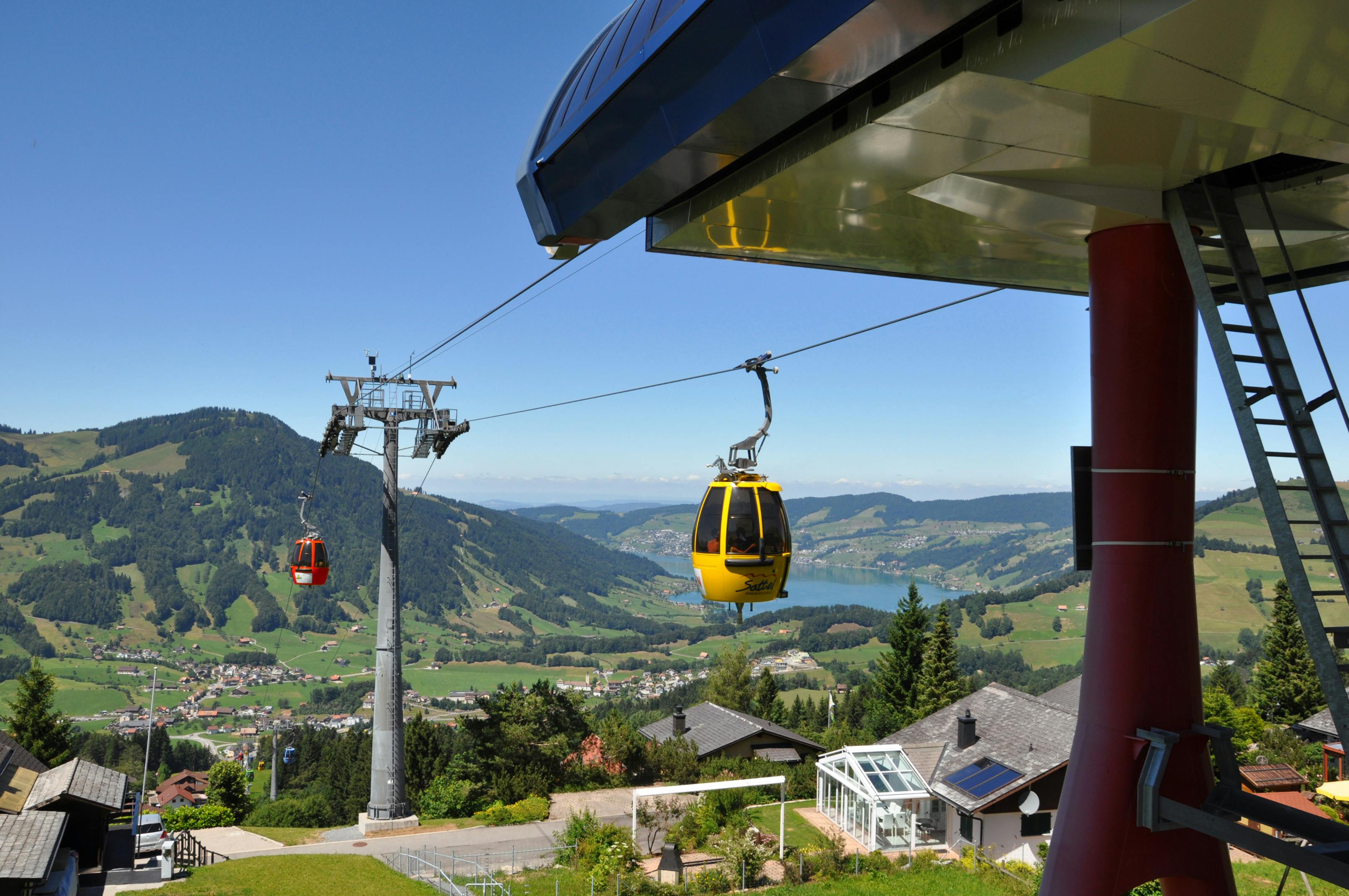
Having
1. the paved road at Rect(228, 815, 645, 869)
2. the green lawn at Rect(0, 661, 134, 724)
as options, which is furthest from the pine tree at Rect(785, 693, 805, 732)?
the green lawn at Rect(0, 661, 134, 724)

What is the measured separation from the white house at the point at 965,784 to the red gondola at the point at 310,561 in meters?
15.2

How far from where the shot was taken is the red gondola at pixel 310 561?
21.8m

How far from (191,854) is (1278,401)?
2549 cm

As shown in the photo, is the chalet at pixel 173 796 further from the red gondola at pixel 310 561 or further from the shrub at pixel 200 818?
the red gondola at pixel 310 561

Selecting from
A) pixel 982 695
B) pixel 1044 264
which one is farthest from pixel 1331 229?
pixel 982 695

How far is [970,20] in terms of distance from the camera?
327cm

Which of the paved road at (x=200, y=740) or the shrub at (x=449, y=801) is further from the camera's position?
the paved road at (x=200, y=740)

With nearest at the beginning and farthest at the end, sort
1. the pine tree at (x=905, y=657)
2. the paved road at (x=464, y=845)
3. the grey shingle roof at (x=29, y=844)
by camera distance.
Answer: the grey shingle roof at (x=29, y=844), the paved road at (x=464, y=845), the pine tree at (x=905, y=657)

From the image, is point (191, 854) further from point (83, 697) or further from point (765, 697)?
point (83, 697)

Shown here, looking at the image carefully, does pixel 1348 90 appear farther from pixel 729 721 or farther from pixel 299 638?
pixel 299 638

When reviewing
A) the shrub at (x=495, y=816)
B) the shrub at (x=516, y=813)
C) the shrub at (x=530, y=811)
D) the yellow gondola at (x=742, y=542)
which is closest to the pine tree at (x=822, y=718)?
the shrub at (x=530, y=811)

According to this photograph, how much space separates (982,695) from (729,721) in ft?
38.6

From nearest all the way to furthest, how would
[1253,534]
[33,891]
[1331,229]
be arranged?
[1331,229] < [33,891] < [1253,534]

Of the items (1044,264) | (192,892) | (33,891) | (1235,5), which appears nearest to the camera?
(1235,5)
